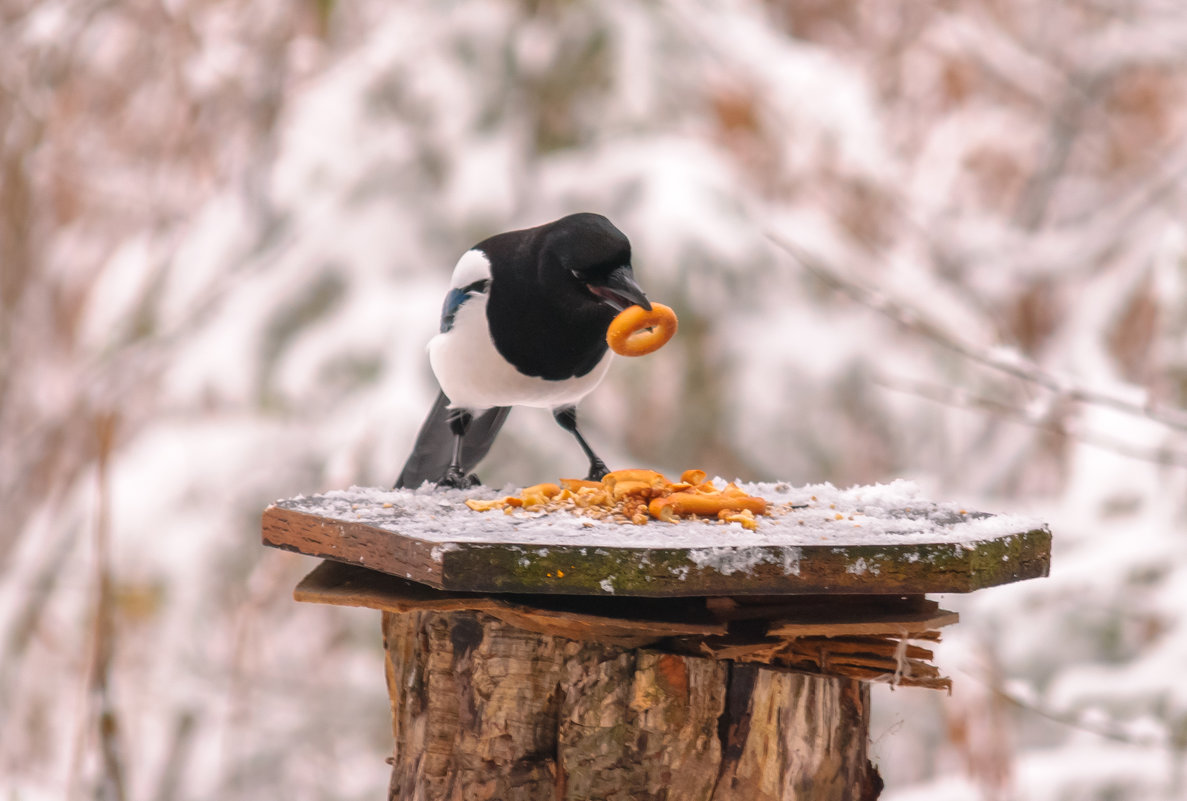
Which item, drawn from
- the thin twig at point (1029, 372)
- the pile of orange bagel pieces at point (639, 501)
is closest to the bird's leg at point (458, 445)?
the pile of orange bagel pieces at point (639, 501)

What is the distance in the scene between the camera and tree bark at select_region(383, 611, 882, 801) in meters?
1.57

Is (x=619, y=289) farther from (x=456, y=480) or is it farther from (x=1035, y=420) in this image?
(x=1035, y=420)

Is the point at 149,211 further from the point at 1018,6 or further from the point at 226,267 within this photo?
the point at 1018,6

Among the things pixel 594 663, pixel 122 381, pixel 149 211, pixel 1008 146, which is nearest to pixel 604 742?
pixel 594 663

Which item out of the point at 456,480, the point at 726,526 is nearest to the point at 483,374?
the point at 456,480

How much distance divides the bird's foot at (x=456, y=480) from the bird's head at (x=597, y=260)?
22.3 inches

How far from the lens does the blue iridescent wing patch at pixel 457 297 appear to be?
7.37 ft

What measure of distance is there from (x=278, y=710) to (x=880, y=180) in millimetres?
2861

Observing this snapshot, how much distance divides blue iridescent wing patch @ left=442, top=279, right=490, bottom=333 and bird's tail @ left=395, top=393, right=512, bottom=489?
27 cm

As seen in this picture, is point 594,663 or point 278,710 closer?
point 594,663

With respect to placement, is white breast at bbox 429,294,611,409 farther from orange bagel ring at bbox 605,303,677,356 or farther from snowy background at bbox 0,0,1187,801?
snowy background at bbox 0,0,1187,801

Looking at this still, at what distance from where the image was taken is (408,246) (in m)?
3.95

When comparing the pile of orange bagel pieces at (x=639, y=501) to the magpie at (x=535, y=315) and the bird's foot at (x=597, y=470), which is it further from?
the bird's foot at (x=597, y=470)

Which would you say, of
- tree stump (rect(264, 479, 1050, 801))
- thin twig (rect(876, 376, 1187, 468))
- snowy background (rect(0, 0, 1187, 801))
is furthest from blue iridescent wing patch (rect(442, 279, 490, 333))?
snowy background (rect(0, 0, 1187, 801))
